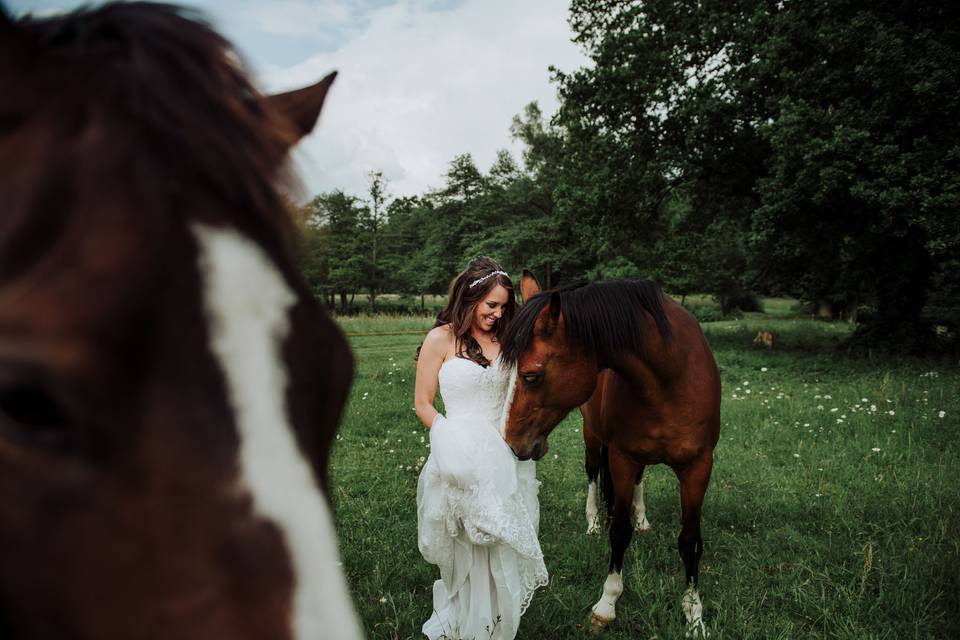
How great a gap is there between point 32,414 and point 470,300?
289 cm

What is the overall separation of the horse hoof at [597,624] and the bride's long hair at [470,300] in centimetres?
179

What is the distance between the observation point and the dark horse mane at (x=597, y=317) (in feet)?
10.8

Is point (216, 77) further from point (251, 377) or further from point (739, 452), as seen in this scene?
point (739, 452)

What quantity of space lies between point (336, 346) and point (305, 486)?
27 centimetres

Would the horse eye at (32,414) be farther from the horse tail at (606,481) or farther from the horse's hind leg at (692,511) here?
the horse tail at (606,481)

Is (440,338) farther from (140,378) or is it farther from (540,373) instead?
(140,378)

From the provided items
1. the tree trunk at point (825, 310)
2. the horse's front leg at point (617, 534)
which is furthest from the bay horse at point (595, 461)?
the tree trunk at point (825, 310)

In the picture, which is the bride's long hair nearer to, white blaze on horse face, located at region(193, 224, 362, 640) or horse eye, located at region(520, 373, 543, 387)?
horse eye, located at region(520, 373, 543, 387)

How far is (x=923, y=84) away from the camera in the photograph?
9461 mm

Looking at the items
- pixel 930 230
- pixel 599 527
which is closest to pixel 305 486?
pixel 599 527

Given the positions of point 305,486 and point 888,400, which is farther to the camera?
point 888,400

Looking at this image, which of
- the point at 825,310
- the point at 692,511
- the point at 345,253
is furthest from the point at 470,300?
the point at 825,310

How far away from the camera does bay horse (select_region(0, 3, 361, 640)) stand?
2.04ft

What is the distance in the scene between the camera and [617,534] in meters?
3.72
